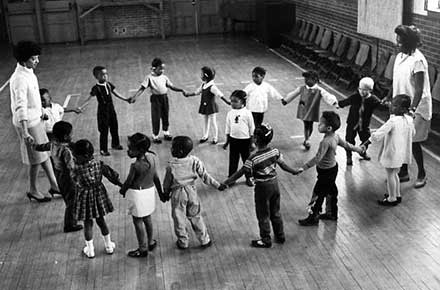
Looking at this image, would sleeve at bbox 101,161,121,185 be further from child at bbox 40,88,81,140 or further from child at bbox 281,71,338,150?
child at bbox 281,71,338,150

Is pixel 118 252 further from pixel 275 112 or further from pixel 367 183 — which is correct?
pixel 275 112

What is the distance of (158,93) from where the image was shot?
25.7 ft

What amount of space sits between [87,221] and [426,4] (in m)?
6.73

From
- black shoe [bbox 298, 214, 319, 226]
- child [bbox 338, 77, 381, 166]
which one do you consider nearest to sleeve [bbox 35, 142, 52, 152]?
black shoe [bbox 298, 214, 319, 226]

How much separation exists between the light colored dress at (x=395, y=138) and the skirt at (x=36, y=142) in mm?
3402

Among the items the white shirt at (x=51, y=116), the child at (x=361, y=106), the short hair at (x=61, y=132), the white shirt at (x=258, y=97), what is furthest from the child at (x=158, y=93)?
the short hair at (x=61, y=132)

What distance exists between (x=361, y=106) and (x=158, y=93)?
2821mm

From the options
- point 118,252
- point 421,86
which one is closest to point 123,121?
point 118,252

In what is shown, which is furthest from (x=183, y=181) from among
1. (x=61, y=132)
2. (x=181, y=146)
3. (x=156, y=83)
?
(x=156, y=83)

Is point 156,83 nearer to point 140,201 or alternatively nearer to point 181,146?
point 181,146

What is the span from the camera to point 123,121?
30.2 feet

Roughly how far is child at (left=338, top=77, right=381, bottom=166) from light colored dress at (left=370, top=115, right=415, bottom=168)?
2.73 ft

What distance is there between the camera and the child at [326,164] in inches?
205

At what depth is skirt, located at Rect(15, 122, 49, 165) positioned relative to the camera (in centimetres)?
588
